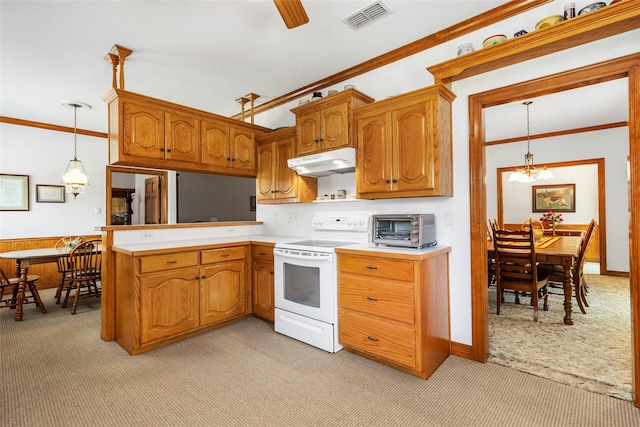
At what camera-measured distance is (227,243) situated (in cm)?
326

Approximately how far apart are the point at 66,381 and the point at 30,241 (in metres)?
3.80

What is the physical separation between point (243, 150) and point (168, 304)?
197 centimetres

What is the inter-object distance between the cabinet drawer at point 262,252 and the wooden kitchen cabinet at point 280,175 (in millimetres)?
618

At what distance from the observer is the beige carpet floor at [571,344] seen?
7.32ft

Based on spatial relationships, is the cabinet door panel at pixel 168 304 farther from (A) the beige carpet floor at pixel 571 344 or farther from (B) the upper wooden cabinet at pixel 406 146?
(A) the beige carpet floor at pixel 571 344

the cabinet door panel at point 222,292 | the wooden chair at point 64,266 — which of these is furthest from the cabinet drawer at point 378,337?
the wooden chair at point 64,266

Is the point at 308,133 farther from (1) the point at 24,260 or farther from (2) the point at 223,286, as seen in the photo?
(1) the point at 24,260

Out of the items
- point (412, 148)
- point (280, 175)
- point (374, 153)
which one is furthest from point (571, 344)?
point (280, 175)

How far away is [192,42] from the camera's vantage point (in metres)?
2.83

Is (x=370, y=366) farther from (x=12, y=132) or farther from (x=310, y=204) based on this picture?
(x=12, y=132)

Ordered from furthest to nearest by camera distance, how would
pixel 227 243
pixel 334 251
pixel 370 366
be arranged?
1. pixel 227 243
2. pixel 334 251
3. pixel 370 366

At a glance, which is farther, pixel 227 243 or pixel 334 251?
pixel 227 243

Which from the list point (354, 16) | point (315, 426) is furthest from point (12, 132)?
point (315, 426)

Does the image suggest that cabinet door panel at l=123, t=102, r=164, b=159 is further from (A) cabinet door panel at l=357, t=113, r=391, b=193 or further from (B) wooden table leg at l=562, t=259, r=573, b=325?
(B) wooden table leg at l=562, t=259, r=573, b=325
